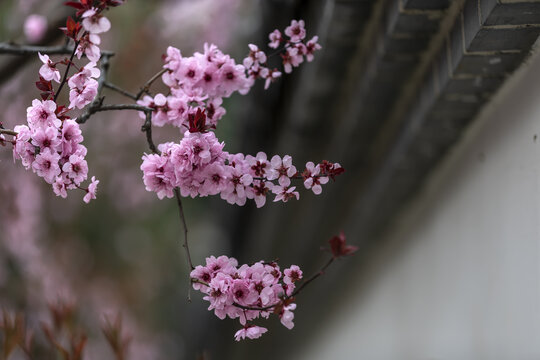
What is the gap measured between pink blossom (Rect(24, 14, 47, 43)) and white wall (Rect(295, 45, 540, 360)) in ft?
5.13

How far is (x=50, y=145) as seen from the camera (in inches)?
41.1

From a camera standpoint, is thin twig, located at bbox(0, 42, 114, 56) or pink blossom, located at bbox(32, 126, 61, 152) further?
thin twig, located at bbox(0, 42, 114, 56)

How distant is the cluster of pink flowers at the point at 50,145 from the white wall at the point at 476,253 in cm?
109

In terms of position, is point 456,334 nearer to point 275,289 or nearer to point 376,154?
Result: point 376,154

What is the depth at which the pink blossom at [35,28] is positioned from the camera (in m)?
1.99

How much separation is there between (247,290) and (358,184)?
168 centimetres

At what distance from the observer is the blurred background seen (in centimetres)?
150

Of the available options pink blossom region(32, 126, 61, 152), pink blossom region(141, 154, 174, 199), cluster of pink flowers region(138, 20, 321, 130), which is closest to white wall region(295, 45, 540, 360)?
cluster of pink flowers region(138, 20, 321, 130)

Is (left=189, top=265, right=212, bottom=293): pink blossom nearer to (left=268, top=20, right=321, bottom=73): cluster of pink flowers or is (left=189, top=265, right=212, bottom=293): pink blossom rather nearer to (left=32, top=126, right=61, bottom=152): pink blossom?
(left=32, top=126, right=61, bottom=152): pink blossom

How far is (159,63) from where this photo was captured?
3.78 metres

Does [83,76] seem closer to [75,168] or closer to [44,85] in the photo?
[44,85]

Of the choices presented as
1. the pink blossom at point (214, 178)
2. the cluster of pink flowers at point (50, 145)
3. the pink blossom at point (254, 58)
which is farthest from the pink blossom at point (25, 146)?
the pink blossom at point (254, 58)

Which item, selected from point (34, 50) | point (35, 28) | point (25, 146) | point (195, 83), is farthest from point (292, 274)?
point (35, 28)

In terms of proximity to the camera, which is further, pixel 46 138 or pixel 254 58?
pixel 254 58
